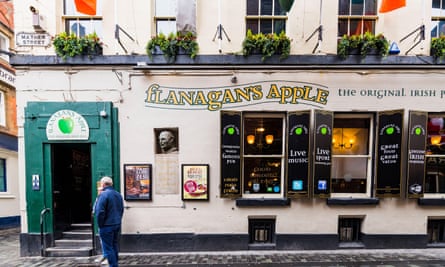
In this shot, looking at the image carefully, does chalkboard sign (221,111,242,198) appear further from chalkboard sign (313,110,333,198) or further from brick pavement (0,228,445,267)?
chalkboard sign (313,110,333,198)

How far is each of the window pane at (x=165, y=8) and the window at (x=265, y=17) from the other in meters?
2.00

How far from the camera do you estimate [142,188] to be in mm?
Answer: 5688

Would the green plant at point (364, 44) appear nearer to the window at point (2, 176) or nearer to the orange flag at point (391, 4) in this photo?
the orange flag at point (391, 4)

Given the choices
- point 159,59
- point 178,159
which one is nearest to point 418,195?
point 178,159

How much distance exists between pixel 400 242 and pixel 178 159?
6.13 m

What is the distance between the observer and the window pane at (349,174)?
602cm

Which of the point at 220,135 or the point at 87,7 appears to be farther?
the point at 220,135

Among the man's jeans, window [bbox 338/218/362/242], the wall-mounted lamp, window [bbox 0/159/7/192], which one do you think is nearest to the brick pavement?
window [bbox 338/218/362/242]

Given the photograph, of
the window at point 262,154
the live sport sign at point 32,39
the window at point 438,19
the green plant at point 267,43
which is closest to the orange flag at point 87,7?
the live sport sign at point 32,39

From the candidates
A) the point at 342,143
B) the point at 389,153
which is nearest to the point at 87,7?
the point at 342,143

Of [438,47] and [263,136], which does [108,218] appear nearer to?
[263,136]

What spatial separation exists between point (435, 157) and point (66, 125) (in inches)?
381

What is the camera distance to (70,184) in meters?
6.41

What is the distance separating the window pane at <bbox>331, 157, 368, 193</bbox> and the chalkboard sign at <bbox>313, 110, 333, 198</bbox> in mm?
564
